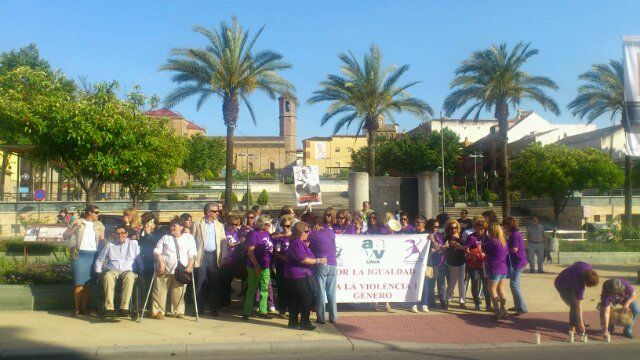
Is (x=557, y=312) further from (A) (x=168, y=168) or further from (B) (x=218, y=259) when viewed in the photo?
(A) (x=168, y=168)

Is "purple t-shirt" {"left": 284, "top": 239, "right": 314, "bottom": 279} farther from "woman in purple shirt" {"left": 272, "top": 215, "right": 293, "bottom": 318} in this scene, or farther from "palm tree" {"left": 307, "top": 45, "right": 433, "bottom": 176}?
"palm tree" {"left": 307, "top": 45, "right": 433, "bottom": 176}

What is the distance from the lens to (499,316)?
1020cm

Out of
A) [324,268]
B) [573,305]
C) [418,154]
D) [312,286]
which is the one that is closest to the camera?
[573,305]

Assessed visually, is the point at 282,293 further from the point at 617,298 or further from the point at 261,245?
the point at 617,298

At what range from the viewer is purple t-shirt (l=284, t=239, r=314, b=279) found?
9391 mm

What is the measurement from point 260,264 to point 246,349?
1.91 meters

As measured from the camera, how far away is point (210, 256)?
10.6 m

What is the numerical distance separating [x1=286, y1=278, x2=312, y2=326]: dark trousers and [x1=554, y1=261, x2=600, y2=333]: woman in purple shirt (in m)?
4.04

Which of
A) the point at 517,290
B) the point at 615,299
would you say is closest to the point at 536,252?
the point at 517,290

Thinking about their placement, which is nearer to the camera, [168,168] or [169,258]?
[169,258]

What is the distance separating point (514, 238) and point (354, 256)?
2.91 m

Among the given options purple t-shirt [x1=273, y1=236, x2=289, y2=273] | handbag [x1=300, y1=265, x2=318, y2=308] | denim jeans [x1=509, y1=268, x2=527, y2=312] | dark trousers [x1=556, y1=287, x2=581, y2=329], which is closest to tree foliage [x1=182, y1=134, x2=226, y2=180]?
purple t-shirt [x1=273, y1=236, x2=289, y2=273]

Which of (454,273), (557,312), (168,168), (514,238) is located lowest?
(557,312)

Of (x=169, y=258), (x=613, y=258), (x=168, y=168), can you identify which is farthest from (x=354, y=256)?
(x=168, y=168)
